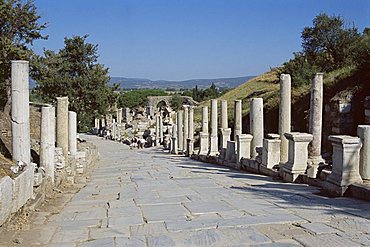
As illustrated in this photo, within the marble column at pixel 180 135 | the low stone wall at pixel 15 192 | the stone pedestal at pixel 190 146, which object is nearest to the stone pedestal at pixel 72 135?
the low stone wall at pixel 15 192

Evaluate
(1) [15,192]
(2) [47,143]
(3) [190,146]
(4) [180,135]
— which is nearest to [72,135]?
(2) [47,143]

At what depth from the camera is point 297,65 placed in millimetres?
34719

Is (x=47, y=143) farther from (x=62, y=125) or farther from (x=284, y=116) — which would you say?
(x=284, y=116)

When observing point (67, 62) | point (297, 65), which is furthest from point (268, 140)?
point (297, 65)

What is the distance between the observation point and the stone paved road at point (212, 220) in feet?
16.2

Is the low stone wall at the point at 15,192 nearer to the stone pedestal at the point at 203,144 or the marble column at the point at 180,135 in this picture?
the stone pedestal at the point at 203,144

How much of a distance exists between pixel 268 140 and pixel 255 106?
7.90 ft

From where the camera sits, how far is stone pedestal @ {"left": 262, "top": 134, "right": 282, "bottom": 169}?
11711 mm

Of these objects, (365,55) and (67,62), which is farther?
(67,62)

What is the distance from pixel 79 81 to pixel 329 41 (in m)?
17.9

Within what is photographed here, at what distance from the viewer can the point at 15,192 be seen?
6.07 m

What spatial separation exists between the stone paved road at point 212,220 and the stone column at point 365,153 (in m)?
0.87

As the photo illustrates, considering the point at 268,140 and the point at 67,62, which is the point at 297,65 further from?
the point at 268,140

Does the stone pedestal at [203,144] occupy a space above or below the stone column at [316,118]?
below
